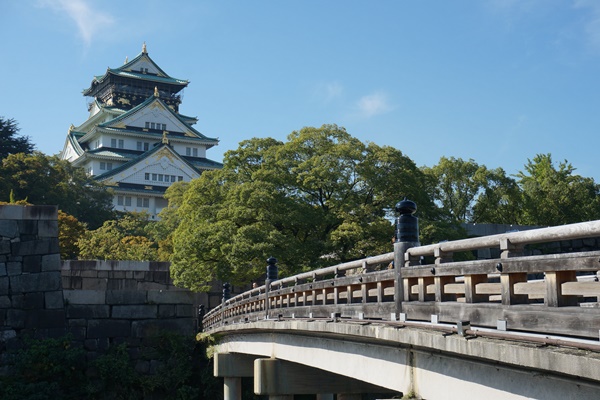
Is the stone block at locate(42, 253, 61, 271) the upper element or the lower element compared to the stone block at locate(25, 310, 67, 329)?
upper

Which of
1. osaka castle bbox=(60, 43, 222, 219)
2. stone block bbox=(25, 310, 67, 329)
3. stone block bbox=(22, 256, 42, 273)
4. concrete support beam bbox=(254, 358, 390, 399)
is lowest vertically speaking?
concrete support beam bbox=(254, 358, 390, 399)

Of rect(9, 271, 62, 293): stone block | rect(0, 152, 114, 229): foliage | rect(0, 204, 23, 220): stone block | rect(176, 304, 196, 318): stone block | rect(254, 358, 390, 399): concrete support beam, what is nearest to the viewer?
rect(254, 358, 390, 399): concrete support beam

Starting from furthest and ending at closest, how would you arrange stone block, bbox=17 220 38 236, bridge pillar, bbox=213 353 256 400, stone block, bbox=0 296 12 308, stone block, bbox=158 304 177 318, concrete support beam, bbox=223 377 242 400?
1. stone block, bbox=158 304 177 318
2. stone block, bbox=17 220 38 236
3. stone block, bbox=0 296 12 308
4. bridge pillar, bbox=213 353 256 400
5. concrete support beam, bbox=223 377 242 400

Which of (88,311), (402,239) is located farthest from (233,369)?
(402,239)

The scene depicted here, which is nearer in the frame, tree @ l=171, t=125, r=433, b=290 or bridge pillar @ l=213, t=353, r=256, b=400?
bridge pillar @ l=213, t=353, r=256, b=400

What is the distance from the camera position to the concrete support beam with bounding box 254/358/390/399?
1459 cm

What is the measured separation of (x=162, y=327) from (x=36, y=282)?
468 cm

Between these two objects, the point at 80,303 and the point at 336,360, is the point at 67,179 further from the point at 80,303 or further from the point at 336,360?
the point at 336,360

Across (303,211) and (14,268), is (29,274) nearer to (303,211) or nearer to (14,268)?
(14,268)

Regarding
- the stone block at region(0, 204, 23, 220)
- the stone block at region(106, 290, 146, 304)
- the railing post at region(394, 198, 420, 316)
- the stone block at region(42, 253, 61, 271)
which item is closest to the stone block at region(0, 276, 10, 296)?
the stone block at region(42, 253, 61, 271)

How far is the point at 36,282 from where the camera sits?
88.2 ft

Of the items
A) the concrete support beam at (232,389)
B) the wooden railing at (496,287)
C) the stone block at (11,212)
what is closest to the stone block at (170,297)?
the stone block at (11,212)

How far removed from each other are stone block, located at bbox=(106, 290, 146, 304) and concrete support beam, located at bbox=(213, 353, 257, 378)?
8.23m

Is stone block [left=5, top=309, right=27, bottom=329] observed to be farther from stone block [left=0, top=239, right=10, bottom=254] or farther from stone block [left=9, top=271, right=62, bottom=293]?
stone block [left=0, top=239, right=10, bottom=254]
